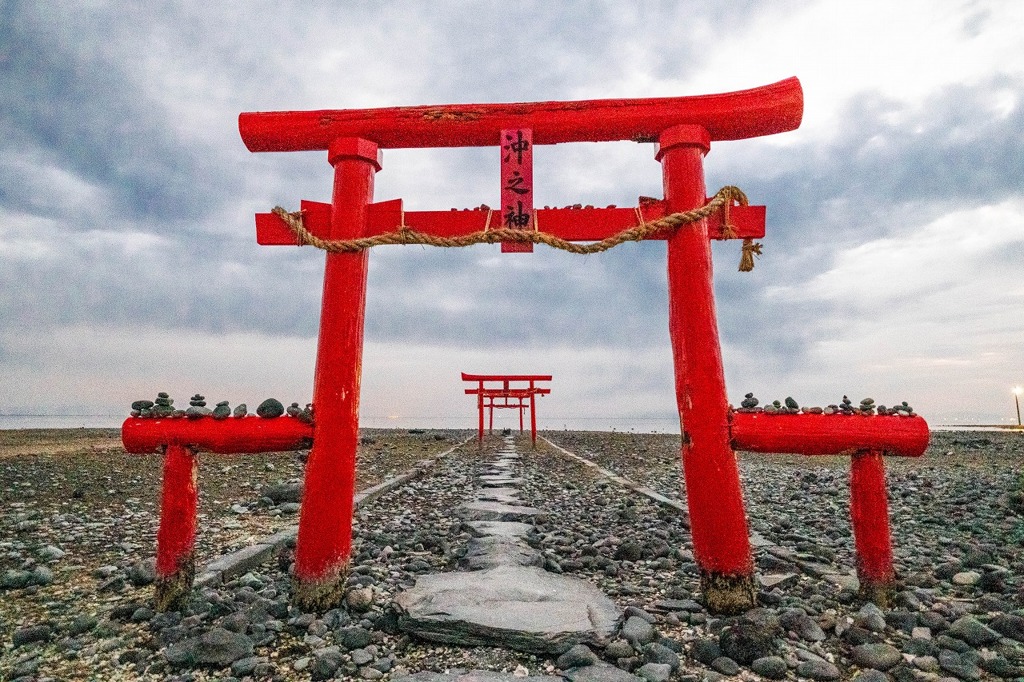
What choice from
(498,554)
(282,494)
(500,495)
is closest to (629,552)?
(498,554)

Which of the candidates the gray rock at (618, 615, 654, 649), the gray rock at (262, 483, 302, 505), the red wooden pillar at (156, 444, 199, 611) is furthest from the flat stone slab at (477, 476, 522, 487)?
the gray rock at (618, 615, 654, 649)

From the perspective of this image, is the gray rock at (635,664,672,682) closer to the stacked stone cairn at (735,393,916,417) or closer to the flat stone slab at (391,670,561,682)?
the flat stone slab at (391,670,561,682)

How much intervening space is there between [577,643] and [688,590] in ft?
4.26

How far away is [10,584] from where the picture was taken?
12.8ft

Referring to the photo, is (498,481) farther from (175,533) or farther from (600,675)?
(600,675)

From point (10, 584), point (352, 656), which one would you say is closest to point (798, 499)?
point (352, 656)

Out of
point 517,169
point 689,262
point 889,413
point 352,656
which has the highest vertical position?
point 517,169

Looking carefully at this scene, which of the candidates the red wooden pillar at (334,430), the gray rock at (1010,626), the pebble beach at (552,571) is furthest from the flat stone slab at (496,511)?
the gray rock at (1010,626)

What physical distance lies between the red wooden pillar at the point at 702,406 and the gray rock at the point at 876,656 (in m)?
0.68

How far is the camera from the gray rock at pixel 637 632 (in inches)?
116

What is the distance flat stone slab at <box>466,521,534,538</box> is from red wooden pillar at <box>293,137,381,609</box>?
2213 millimetres

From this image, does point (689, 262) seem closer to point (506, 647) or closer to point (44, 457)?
point (506, 647)

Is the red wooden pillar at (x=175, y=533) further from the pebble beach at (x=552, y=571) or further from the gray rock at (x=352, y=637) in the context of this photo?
the gray rock at (x=352, y=637)

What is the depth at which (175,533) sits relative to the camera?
134 inches
